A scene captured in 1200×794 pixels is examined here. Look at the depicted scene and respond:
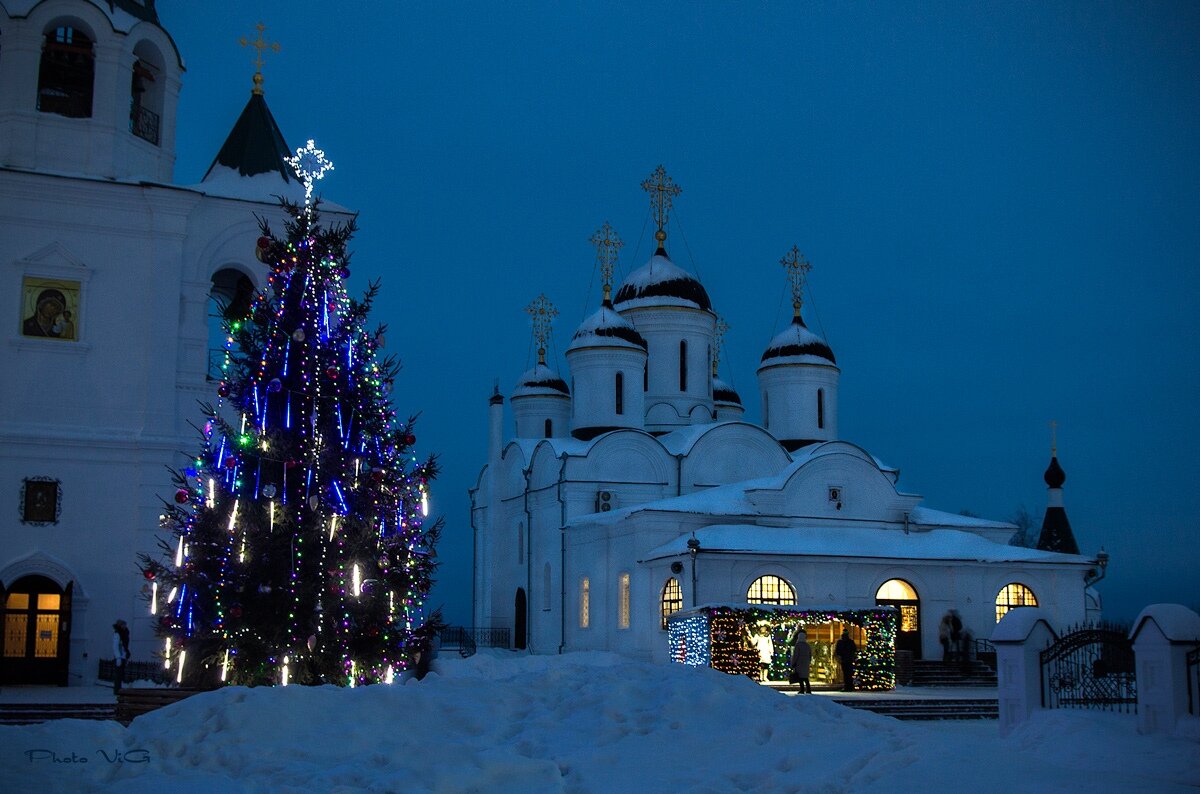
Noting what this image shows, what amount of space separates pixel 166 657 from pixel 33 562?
775 cm

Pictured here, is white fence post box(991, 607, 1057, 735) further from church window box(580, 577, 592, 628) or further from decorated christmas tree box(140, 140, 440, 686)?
church window box(580, 577, 592, 628)

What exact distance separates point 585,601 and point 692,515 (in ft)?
Answer: 14.8

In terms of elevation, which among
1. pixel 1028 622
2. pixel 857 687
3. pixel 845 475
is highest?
pixel 845 475

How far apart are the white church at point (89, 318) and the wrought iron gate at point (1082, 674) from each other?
15.1m

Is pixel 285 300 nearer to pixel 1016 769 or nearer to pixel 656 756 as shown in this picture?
pixel 656 756

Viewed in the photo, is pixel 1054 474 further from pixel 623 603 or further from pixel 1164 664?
pixel 1164 664

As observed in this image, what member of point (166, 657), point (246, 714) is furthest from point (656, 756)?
point (166, 657)

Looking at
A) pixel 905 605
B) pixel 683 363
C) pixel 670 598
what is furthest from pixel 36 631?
pixel 683 363

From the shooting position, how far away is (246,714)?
976 cm

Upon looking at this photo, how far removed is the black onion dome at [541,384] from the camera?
40.5 meters

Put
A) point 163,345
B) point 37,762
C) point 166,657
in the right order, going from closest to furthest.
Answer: point 37,762
point 166,657
point 163,345

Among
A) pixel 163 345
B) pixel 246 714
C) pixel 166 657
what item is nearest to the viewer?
pixel 246 714

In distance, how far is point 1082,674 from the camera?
40.4ft

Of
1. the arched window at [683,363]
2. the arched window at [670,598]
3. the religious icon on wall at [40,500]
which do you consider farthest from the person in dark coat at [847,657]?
the arched window at [683,363]
